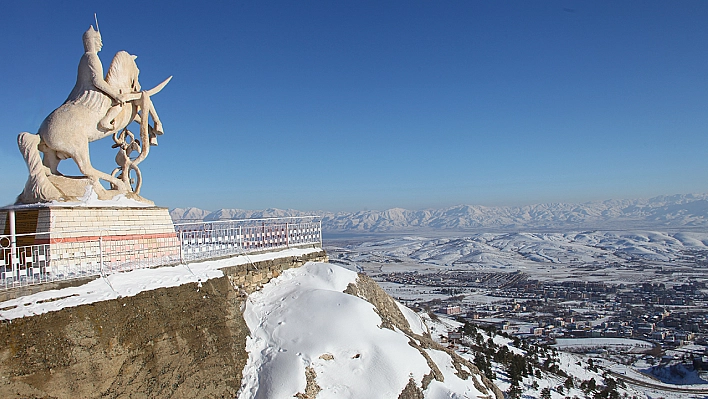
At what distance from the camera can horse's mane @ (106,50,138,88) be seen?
11.6 m

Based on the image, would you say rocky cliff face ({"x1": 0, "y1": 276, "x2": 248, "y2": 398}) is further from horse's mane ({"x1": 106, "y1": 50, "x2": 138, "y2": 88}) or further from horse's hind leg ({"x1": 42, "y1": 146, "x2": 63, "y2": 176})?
horse's mane ({"x1": 106, "y1": 50, "x2": 138, "y2": 88})

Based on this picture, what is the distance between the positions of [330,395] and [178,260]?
14.7 feet

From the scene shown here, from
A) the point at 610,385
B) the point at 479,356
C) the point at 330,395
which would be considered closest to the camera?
the point at 330,395

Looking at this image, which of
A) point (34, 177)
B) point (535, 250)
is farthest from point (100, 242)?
point (535, 250)

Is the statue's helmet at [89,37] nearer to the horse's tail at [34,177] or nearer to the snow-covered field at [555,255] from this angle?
the horse's tail at [34,177]

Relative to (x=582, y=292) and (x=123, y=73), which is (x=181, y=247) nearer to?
(x=123, y=73)

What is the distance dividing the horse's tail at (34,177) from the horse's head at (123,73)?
90.3 inches

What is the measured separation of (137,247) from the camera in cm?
1046

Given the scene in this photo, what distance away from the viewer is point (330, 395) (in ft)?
26.9

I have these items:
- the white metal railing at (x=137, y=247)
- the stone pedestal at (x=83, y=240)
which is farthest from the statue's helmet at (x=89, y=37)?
the white metal railing at (x=137, y=247)

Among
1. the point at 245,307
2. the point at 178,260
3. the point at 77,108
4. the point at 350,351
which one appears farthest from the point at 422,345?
the point at 77,108

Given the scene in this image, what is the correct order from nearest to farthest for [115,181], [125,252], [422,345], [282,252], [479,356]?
1. [125,252]
2. [422,345]
3. [115,181]
4. [282,252]
5. [479,356]

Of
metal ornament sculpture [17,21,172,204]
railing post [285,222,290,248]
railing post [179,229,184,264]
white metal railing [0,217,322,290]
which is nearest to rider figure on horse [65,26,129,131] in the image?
metal ornament sculpture [17,21,172,204]

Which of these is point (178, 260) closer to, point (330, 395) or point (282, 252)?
point (282, 252)
